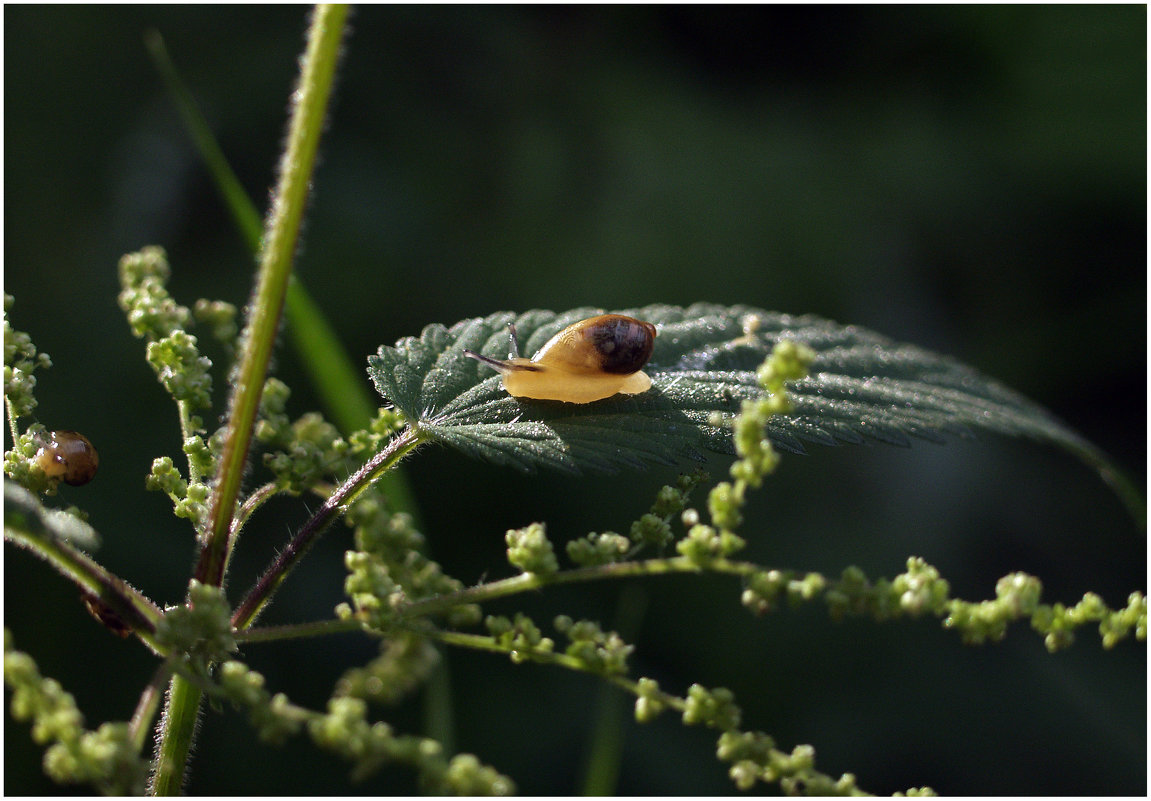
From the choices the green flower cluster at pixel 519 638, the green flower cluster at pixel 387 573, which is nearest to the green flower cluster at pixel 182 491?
the green flower cluster at pixel 387 573

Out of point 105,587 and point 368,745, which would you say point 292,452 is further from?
point 368,745

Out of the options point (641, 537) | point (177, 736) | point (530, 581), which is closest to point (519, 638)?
point (530, 581)

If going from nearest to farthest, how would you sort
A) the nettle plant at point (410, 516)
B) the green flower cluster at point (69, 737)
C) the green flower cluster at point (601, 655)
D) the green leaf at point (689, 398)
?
the green flower cluster at point (69, 737), the nettle plant at point (410, 516), the green flower cluster at point (601, 655), the green leaf at point (689, 398)

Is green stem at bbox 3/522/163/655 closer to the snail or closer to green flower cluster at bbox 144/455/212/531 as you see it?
green flower cluster at bbox 144/455/212/531

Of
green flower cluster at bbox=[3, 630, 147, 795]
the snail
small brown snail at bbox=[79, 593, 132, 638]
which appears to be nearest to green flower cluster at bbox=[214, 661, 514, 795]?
green flower cluster at bbox=[3, 630, 147, 795]

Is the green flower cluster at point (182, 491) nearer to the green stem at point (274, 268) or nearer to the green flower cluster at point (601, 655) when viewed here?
the green stem at point (274, 268)

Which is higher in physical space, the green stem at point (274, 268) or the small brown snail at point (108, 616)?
the green stem at point (274, 268)

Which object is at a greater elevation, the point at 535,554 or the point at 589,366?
the point at 589,366
